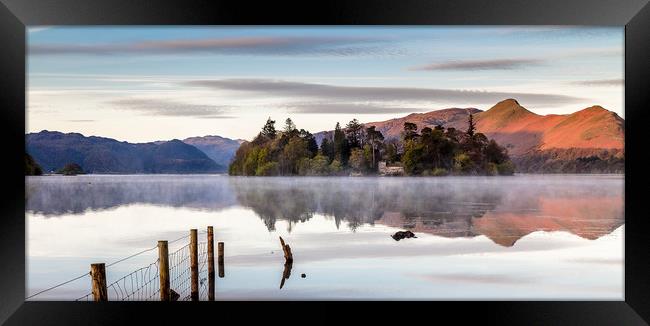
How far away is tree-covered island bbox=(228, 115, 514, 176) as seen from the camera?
18297 mm

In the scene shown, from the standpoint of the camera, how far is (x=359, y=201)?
22906mm

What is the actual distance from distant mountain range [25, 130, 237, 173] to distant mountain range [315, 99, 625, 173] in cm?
339

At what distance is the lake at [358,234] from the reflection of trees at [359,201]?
0.21 feet

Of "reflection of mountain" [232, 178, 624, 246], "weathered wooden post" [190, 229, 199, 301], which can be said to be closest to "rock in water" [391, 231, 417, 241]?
"reflection of mountain" [232, 178, 624, 246]

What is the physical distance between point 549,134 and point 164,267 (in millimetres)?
11466

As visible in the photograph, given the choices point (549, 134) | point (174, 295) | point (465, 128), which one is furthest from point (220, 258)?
point (465, 128)

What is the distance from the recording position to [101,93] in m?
15.4

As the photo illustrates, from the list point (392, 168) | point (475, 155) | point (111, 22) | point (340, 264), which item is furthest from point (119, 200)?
point (111, 22)

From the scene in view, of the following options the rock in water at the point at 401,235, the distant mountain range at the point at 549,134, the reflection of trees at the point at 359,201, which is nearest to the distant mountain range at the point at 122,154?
the reflection of trees at the point at 359,201

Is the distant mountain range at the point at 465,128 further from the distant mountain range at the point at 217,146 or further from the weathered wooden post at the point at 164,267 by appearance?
the weathered wooden post at the point at 164,267

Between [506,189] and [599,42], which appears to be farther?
[506,189]

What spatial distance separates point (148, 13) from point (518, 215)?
15434mm

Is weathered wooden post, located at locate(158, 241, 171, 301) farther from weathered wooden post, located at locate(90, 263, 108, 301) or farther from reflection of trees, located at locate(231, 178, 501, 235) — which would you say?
reflection of trees, located at locate(231, 178, 501, 235)

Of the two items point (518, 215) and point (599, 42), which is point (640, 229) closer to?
point (599, 42)
